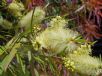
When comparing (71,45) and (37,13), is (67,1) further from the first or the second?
(71,45)

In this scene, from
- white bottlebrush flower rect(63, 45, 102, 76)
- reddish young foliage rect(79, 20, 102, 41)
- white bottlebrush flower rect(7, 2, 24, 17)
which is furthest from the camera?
reddish young foliage rect(79, 20, 102, 41)

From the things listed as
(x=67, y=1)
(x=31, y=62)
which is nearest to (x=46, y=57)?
(x=31, y=62)

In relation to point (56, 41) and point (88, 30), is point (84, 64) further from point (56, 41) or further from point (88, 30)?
point (88, 30)

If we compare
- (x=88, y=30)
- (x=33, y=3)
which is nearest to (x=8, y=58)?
(x=33, y=3)

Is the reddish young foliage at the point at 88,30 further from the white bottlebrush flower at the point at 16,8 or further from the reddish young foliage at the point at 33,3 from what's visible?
the white bottlebrush flower at the point at 16,8

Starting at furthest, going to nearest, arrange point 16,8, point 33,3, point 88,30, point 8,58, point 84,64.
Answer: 1. point 88,30
2. point 33,3
3. point 16,8
4. point 8,58
5. point 84,64

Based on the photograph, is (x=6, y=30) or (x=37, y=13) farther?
(x=6, y=30)

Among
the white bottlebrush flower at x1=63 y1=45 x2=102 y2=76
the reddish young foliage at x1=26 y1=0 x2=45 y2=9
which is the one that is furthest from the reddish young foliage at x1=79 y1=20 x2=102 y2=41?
the white bottlebrush flower at x1=63 y1=45 x2=102 y2=76

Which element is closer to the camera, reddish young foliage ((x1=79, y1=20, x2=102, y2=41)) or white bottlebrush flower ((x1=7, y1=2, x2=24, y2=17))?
white bottlebrush flower ((x1=7, y1=2, x2=24, y2=17))

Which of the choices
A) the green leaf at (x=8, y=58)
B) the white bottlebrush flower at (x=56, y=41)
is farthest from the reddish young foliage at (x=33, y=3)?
the white bottlebrush flower at (x=56, y=41)

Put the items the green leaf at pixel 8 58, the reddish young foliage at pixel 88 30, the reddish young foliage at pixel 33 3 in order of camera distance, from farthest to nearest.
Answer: the reddish young foliage at pixel 88 30 < the reddish young foliage at pixel 33 3 < the green leaf at pixel 8 58

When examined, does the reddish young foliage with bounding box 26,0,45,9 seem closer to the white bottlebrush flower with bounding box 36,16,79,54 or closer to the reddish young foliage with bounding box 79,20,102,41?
the reddish young foliage with bounding box 79,20,102,41
